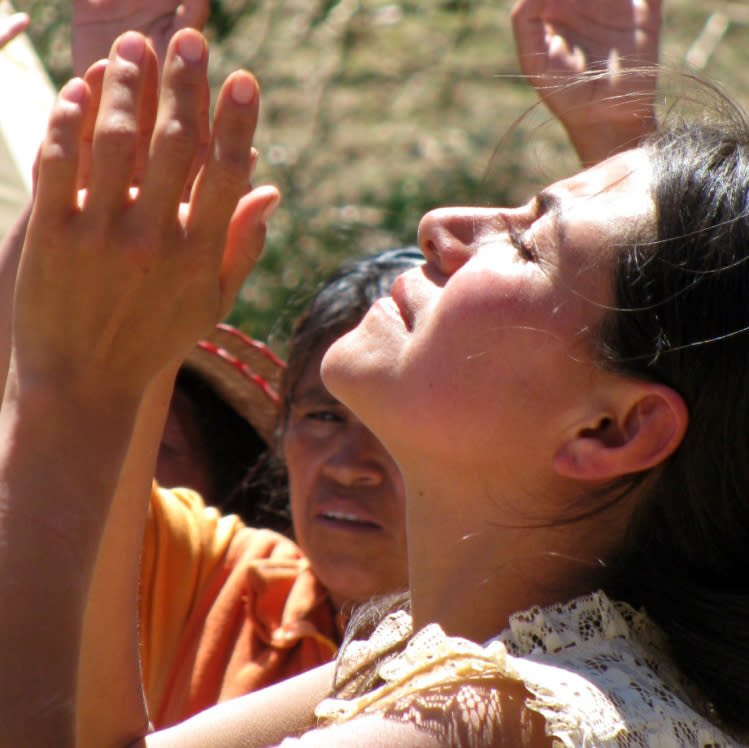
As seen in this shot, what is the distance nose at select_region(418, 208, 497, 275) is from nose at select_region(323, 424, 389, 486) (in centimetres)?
79

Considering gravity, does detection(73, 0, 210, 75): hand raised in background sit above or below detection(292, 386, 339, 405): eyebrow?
above

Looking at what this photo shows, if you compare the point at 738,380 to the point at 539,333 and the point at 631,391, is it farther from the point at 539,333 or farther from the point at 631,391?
the point at 539,333

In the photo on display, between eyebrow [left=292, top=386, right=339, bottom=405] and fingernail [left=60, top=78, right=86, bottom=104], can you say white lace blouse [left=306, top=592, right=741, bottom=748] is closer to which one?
fingernail [left=60, top=78, right=86, bottom=104]

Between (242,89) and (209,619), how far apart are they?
129 centimetres

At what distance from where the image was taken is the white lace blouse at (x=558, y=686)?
3.53 feet

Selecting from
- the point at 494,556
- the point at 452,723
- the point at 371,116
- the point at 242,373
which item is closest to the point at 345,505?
the point at 242,373

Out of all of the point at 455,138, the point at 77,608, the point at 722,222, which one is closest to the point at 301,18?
the point at 455,138

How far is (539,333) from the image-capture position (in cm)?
130

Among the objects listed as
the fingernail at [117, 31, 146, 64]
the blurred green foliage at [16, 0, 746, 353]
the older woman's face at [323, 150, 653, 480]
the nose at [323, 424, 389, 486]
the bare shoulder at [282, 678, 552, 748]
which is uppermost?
the fingernail at [117, 31, 146, 64]

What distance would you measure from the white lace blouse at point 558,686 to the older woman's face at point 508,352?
0.19 m

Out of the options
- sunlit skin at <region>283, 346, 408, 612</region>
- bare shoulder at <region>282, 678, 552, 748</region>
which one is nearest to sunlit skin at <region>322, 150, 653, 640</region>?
bare shoulder at <region>282, 678, 552, 748</region>

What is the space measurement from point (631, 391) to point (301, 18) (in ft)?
12.2

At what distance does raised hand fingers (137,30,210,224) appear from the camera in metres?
1.01

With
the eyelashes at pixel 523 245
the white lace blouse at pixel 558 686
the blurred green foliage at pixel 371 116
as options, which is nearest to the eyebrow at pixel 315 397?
the eyelashes at pixel 523 245
